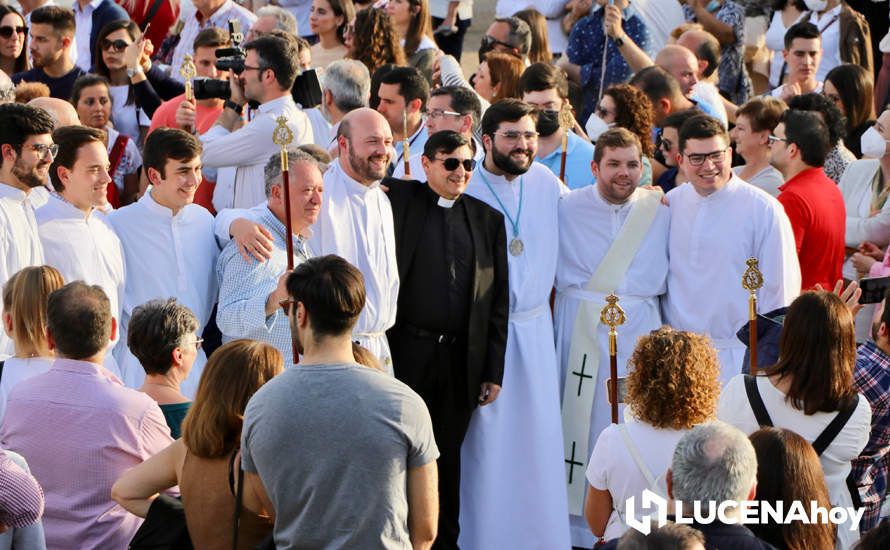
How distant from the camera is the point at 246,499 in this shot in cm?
450

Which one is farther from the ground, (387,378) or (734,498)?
(387,378)

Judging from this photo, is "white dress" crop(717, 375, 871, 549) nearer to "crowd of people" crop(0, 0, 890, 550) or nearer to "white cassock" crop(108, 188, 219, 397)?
"crowd of people" crop(0, 0, 890, 550)

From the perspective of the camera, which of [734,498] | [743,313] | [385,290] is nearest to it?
[734,498]

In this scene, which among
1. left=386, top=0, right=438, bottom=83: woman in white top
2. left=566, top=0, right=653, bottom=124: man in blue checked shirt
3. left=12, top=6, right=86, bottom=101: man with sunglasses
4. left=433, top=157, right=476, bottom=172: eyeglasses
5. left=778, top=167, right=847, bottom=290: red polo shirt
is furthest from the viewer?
left=566, top=0, right=653, bottom=124: man in blue checked shirt

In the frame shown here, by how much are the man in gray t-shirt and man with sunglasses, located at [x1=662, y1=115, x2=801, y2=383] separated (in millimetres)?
3088

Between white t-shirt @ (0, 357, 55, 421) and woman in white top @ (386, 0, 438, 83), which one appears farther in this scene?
woman in white top @ (386, 0, 438, 83)

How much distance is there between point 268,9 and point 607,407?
481 cm

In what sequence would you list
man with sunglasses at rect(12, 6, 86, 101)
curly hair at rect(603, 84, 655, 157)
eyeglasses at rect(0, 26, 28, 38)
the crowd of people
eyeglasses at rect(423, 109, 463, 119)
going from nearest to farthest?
1. the crowd of people
2. eyeglasses at rect(423, 109, 463, 119)
3. curly hair at rect(603, 84, 655, 157)
4. man with sunglasses at rect(12, 6, 86, 101)
5. eyeglasses at rect(0, 26, 28, 38)

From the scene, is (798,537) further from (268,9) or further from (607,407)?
(268,9)

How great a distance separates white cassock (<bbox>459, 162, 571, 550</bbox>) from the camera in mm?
7156

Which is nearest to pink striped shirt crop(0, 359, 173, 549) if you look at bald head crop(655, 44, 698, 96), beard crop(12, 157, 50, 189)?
beard crop(12, 157, 50, 189)

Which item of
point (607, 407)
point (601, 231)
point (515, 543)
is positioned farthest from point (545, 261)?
point (515, 543)

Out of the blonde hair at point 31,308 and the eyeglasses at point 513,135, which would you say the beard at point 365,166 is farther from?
the blonde hair at point 31,308

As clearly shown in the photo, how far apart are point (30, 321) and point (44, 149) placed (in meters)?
1.17
